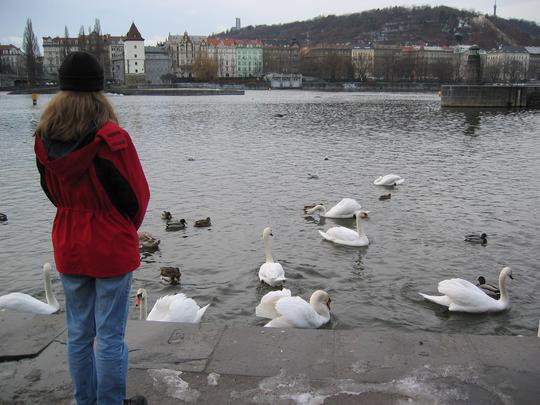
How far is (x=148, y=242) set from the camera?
967 cm

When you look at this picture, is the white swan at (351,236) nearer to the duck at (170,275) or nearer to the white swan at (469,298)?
the white swan at (469,298)

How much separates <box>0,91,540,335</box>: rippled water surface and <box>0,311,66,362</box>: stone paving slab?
2.51 m

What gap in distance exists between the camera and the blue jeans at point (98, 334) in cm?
291

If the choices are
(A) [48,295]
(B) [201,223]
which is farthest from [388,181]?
(A) [48,295]

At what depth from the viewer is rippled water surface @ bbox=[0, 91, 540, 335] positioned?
7.61 meters

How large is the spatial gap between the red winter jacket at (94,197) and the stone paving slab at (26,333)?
59.0 inches

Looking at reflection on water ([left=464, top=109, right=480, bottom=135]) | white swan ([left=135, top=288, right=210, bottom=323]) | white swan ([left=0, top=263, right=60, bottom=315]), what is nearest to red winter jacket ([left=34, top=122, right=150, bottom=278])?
white swan ([left=135, top=288, right=210, bottom=323])

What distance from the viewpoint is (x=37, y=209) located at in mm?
12734

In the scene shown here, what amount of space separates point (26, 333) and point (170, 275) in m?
3.75

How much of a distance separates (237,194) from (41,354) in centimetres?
1034

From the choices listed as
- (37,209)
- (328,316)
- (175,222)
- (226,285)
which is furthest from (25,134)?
(328,316)

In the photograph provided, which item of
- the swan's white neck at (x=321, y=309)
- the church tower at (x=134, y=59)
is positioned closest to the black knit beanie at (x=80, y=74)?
the swan's white neck at (x=321, y=309)

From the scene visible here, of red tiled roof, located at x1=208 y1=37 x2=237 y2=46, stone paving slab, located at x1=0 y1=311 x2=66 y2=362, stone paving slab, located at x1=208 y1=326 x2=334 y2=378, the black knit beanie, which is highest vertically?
red tiled roof, located at x1=208 y1=37 x2=237 y2=46

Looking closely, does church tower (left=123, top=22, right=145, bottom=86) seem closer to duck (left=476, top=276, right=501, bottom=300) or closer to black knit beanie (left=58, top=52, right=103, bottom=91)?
duck (left=476, top=276, right=501, bottom=300)
